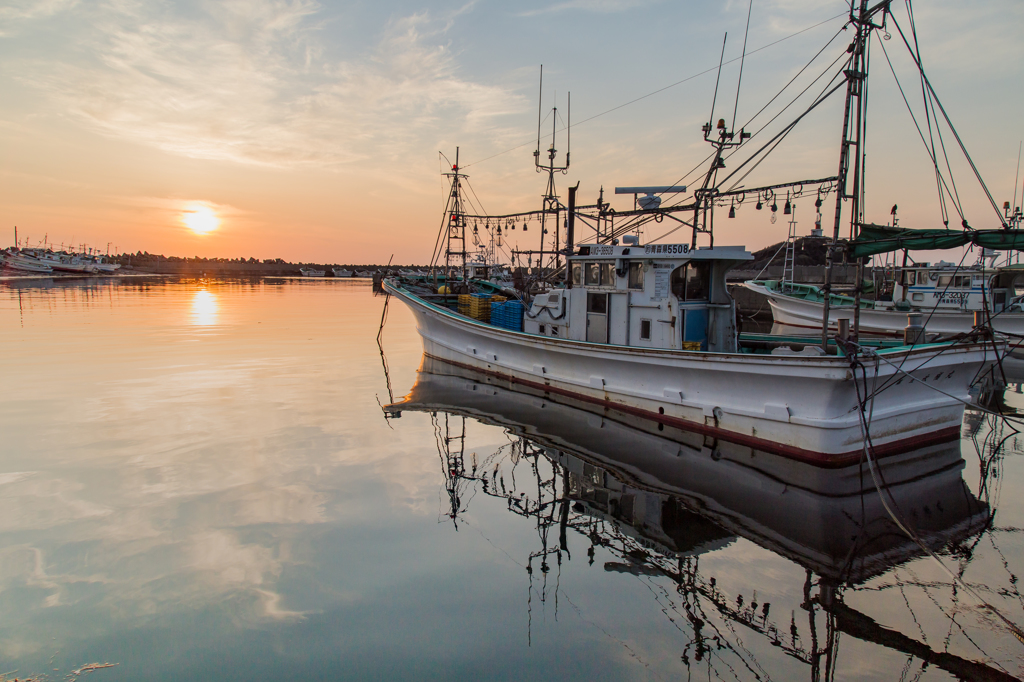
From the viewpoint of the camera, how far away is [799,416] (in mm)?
9359

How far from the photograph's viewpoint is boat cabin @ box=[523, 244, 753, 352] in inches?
474

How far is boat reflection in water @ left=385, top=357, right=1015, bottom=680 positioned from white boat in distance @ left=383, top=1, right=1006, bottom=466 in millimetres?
548

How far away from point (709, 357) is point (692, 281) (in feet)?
9.22

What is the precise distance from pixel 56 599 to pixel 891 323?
98.6 ft

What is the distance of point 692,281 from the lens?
12.3 m

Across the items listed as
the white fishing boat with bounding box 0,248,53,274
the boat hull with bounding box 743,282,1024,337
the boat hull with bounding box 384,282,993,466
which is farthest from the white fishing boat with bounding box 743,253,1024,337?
the white fishing boat with bounding box 0,248,53,274

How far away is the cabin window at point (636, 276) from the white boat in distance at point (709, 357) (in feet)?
0.08

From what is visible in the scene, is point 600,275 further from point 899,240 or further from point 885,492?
point 885,492

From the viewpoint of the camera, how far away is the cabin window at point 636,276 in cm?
1257

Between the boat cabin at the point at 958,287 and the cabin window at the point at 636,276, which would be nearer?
the cabin window at the point at 636,276

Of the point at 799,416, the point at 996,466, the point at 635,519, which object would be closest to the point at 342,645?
the point at 635,519

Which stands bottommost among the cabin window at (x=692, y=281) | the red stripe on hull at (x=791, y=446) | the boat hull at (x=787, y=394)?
the red stripe on hull at (x=791, y=446)

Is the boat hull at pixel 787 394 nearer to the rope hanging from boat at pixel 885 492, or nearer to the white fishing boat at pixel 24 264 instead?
the rope hanging from boat at pixel 885 492

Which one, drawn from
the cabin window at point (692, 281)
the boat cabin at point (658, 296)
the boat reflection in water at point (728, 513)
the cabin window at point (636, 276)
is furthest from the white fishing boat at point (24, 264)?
the cabin window at point (692, 281)
